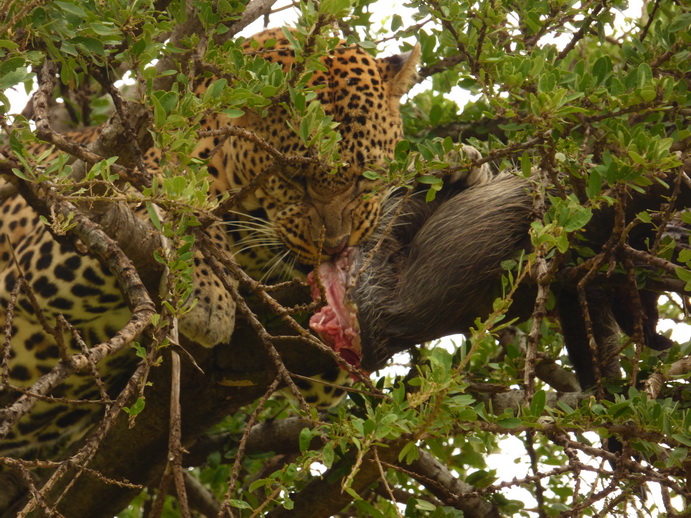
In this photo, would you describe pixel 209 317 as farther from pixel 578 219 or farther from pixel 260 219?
pixel 578 219

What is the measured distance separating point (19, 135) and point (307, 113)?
0.79 m

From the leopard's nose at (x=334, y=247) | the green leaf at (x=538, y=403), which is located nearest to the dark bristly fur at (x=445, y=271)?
the leopard's nose at (x=334, y=247)

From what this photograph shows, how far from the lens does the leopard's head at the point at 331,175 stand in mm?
3992

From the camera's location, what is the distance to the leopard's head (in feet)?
13.1

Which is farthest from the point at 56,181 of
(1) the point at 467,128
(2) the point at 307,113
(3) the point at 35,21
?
(1) the point at 467,128

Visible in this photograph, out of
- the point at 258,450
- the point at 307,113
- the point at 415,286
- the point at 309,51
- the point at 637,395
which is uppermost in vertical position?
the point at 309,51

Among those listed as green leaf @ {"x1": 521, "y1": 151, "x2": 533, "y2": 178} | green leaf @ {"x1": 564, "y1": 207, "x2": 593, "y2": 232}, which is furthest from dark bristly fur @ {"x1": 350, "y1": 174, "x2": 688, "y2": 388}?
green leaf @ {"x1": 564, "y1": 207, "x2": 593, "y2": 232}

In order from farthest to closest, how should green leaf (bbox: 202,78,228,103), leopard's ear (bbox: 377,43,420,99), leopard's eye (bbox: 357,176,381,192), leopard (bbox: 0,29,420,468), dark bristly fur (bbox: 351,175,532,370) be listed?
leopard's ear (bbox: 377,43,420,99), leopard's eye (bbox: 357,176,381,192), leopard (bbox: 0,29,420,468), dark bristly fur (bbox: 351,175,532,370), green leaf (bbox: 202,78,228,103)

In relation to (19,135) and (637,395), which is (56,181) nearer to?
(19,135)

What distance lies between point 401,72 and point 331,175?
67 cm

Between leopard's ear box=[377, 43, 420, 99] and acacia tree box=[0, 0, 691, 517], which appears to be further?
leopard's ear box=[377, 43, 420, 99]

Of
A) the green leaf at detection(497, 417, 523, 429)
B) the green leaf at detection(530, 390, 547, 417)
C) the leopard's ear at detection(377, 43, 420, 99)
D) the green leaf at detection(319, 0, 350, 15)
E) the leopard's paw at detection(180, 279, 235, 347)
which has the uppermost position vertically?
the leopard's ear at detection(377, 43, 420, 99)

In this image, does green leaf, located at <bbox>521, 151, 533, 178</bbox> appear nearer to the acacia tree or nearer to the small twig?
the acacia tree

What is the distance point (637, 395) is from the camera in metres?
2.62
